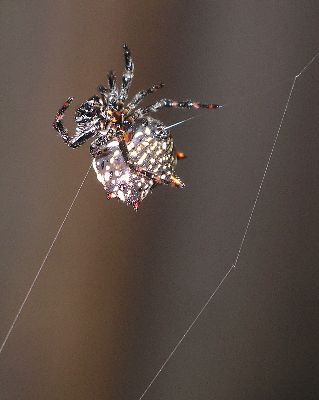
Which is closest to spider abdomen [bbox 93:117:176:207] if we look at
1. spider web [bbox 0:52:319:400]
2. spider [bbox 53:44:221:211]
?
spider [bbox 53:44:221:211]

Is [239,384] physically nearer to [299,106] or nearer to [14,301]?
[14,301]

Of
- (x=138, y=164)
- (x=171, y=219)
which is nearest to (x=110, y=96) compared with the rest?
(x=138, y=164)

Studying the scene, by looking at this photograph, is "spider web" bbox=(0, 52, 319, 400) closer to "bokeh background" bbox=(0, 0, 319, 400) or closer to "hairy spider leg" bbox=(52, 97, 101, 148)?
→ "bokeh background" bbox=(0, 0, 319, 400)

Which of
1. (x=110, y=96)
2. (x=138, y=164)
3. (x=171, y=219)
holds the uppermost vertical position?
(x=171, y=219)

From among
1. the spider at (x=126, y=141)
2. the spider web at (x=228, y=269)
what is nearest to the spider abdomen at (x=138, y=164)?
the spider at (x=126, y=141)

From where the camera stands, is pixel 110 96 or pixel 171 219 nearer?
pixel 110 96

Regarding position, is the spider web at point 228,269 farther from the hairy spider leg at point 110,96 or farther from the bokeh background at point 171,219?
the hairy spider leg at point 110,96

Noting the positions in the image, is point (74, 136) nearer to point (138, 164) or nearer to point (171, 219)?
point (138, 164)
